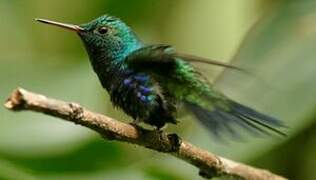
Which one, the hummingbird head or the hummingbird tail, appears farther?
the hummingbird head

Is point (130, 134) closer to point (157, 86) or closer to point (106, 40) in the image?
point (157, 86)

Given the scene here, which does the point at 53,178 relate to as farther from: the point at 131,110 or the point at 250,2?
the point at 250,2

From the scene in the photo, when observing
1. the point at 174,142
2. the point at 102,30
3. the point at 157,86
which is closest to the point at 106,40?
the point at 102,30

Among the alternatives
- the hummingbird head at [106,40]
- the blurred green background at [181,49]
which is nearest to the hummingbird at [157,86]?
the hummingbird head at [106,40]

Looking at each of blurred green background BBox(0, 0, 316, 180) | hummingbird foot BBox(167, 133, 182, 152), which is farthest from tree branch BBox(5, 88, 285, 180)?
blurred green background BBox(0, 0, 316, 180)

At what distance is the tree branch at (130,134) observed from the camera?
1546 millimetres

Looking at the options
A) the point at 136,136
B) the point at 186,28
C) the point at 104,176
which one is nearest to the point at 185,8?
the point at 186,28

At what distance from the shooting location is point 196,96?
2.01 meters

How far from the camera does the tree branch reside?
155 cm

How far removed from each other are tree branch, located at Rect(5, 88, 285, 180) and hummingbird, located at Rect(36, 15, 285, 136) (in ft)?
0.27

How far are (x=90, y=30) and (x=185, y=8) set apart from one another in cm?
130

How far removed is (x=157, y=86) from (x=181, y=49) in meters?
1.34

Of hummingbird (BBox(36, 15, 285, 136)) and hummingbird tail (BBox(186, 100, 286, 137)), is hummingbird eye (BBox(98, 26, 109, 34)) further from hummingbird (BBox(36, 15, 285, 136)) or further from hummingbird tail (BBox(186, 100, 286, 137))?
hummingbird tail (BBox(186, 100, 286, 137))

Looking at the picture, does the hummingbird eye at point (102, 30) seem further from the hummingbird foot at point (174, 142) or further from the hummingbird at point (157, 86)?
the hummingbird foot at point (174, 142)
